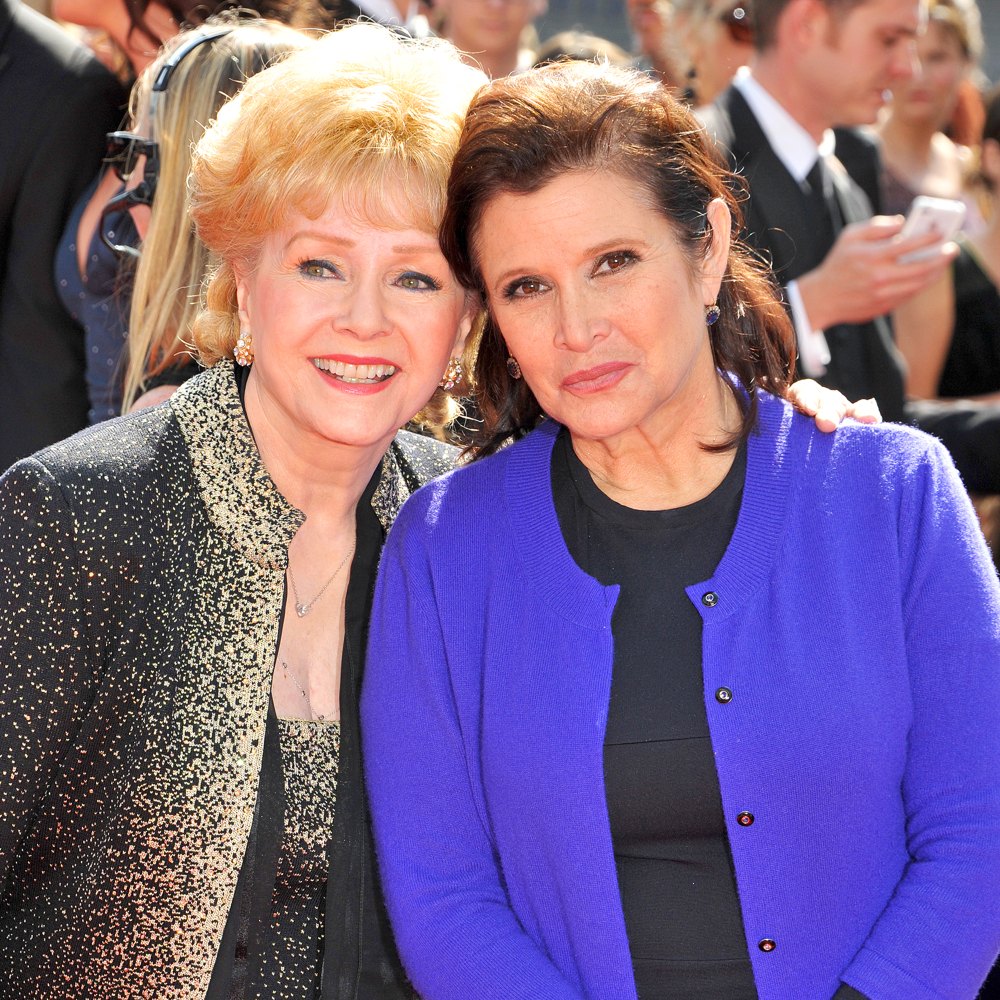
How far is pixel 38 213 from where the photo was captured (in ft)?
11.9

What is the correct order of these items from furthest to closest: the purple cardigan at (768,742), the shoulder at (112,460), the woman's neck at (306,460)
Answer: the woman's neck at (306,460) < the shoulder at (112,460) < the purple cardigan at (768,742)

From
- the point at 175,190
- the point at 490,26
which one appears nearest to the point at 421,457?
the point at 175,190

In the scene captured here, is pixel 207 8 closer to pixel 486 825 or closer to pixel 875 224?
pixel 875 224

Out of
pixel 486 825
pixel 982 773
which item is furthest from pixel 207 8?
pixel 982 773

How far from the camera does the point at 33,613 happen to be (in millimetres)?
2178

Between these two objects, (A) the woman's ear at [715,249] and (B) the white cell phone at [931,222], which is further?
(B) the white cell phone at [931,222]

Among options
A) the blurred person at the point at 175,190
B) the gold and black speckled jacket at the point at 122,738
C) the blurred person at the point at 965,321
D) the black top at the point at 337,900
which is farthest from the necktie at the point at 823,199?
the gold and black speckled jacket at the point at 122,738

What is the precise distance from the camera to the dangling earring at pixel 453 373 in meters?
2.71

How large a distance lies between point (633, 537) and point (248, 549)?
63cm

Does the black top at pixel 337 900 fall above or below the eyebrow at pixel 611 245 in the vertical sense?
below

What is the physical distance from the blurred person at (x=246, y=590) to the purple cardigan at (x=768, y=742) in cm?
17

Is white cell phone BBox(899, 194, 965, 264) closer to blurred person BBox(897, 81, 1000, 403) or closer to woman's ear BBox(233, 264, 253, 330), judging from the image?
blurred person BBox(897, 81, 1000, 403)

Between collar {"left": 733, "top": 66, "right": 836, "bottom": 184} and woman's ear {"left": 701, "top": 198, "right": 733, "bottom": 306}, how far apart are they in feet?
6.41

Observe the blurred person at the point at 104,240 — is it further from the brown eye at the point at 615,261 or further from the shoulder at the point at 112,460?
the brown eye at the point at 615,261
